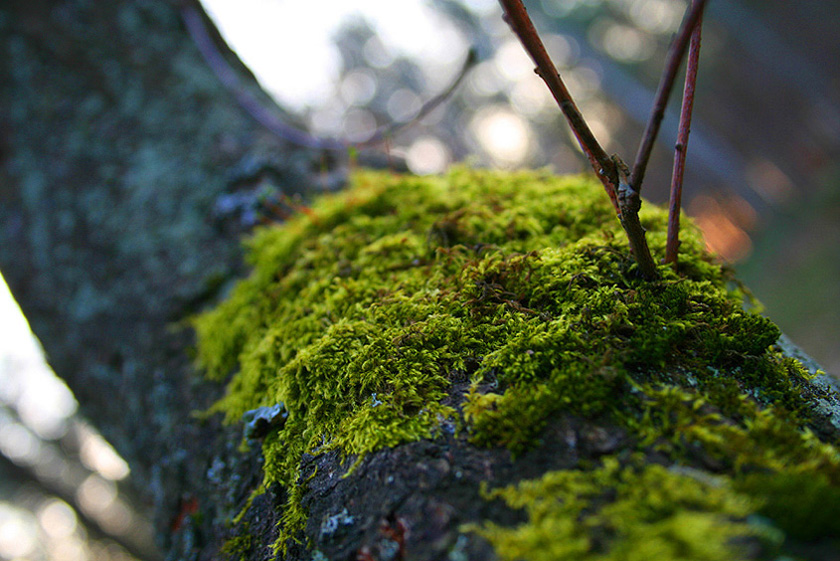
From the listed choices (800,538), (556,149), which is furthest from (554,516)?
(556,149)

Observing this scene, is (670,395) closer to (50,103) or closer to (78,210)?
(78,210)

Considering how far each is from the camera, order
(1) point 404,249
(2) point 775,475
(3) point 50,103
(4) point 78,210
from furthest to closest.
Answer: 1. (3) point 50,103
2. (4) point 78,210
3. (1) point 404,249
4. (2) point 775,475

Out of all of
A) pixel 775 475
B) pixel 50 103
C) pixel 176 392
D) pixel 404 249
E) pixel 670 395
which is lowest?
pixel 775 475

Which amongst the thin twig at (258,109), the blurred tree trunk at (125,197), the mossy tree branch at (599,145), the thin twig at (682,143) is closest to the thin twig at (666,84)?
the mossy tree branch at (599,145)

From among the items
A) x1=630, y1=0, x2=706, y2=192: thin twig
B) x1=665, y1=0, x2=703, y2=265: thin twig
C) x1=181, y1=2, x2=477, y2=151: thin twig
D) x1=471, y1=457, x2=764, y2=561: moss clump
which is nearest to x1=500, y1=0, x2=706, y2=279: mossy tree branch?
x1=630, y1=0, x2=706, y2=192: thin twig

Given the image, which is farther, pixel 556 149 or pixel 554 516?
pixel 556 149

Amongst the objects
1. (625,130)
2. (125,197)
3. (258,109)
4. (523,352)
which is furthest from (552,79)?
(625,130)
